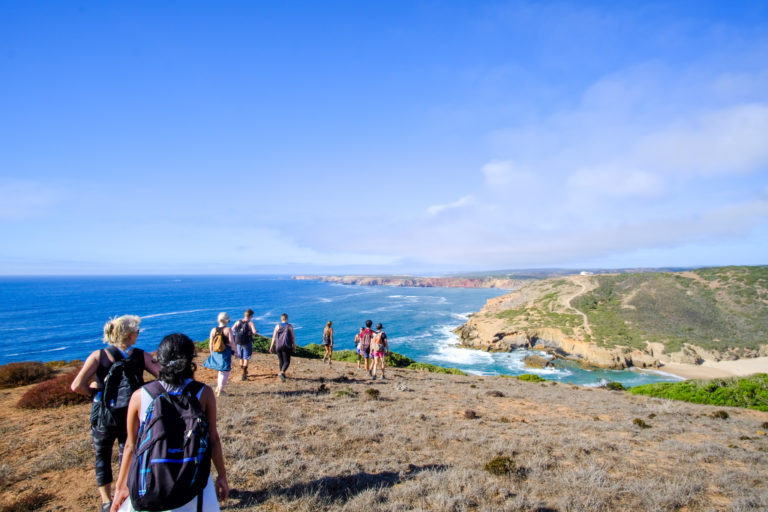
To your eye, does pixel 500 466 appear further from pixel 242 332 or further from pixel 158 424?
pixel 242 332

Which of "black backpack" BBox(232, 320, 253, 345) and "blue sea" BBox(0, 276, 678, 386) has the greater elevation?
"black backpack" BBox(232, 320, 253, 345)

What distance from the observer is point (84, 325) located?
2356 inches

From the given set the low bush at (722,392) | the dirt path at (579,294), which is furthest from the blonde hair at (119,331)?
the dirt path at (579,294)

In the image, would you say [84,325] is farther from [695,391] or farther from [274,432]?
[695,391]

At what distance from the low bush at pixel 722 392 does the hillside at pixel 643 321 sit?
2923 cm

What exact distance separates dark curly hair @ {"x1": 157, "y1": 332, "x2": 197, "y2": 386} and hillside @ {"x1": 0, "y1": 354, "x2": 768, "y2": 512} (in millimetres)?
3279

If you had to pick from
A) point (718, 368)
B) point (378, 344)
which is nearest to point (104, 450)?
point (378, 344)

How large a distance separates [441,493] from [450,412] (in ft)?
20.6

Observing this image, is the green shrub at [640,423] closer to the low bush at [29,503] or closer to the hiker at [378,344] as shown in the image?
the hiker at [378,344]

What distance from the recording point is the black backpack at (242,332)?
11.3 m

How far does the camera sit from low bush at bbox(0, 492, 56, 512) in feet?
15.1

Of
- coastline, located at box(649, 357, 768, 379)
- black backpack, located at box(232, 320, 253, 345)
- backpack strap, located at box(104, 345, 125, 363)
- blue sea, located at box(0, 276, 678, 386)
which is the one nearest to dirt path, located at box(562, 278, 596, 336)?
coastline, located at box(649, 357, 768, 379)

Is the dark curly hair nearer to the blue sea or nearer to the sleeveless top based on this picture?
the sleeveless top

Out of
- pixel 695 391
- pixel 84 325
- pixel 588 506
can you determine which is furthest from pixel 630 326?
pixel 84 325
